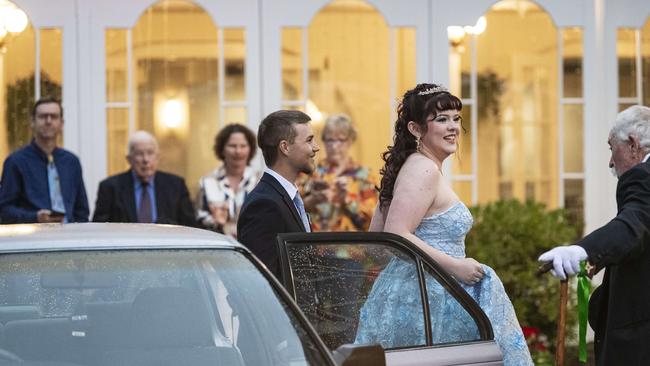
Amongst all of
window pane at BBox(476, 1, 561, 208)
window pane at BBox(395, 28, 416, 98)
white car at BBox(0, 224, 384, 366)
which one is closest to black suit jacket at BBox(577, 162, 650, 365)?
white car at BBox(0, 224, 384, 366)

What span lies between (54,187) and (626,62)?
4595mm

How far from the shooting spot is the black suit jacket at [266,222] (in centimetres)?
600

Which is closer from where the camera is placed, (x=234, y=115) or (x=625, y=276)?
(x=625, y=276)

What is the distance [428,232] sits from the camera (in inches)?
243

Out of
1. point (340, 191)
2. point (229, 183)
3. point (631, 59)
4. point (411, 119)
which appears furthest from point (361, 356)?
point (631, 59)

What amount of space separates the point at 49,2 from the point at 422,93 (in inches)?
183

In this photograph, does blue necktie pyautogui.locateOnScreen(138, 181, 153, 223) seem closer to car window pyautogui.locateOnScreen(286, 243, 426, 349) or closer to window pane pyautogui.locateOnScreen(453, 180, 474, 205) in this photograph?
window pane pyautogui.locateOnScreen(453, 180, 474, 205)

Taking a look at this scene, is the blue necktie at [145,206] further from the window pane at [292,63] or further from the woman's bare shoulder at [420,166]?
the woman's bare shoulder at [420,166]

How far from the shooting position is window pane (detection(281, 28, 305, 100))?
10.4m

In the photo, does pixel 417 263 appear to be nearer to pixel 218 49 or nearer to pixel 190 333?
pixel 190 333

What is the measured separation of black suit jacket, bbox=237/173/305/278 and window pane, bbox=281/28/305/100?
4263 mm

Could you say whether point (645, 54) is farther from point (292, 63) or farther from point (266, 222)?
point (266, 222)

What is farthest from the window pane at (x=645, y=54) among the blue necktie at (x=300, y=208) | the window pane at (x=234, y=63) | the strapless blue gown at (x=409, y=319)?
the strapless blue gown at (x=409, y=319)

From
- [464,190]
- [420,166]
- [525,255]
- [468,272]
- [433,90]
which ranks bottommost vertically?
[525,255]
